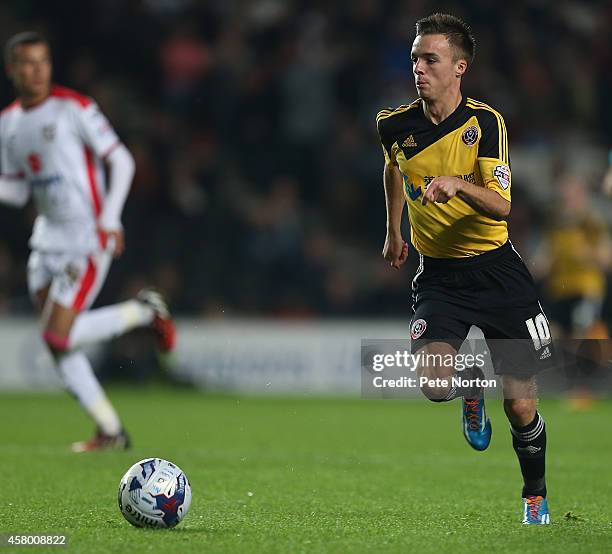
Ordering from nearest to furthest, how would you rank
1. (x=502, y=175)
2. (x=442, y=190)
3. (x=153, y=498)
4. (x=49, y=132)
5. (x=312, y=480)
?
(x=442, y=190) < (x=153, y=498) < (x=502, y=175) < (x=312, y=480) < (x=49, y=132)

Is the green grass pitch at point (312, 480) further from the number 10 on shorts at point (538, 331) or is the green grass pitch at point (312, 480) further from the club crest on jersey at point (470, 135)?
the club crest on jersey at point (470, 135)

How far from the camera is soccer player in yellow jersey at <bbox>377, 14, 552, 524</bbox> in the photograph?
17.6 ft

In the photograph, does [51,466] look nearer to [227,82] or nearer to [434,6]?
[227,82]

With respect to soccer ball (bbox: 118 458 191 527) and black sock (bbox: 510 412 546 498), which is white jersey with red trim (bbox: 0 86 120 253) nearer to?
soccer ball (bbox: 118 458 191 527)

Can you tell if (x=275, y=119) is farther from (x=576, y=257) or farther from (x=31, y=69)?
(x=31, y=69)

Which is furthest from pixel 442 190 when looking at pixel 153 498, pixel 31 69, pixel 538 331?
pixel 31 69

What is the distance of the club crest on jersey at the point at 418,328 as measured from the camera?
5434 millimetres

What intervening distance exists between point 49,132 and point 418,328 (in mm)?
3743

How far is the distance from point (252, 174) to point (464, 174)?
9574 millimetres

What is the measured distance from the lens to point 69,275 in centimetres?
830

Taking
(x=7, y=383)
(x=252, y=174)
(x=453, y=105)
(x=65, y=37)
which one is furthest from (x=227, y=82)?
(x=453, y=105)

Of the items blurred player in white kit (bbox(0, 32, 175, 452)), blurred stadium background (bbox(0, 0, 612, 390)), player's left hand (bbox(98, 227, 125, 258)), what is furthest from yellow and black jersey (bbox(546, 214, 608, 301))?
player's left hand (bbox(98, 227, 125, 258))

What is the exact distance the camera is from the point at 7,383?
13430 millimetres

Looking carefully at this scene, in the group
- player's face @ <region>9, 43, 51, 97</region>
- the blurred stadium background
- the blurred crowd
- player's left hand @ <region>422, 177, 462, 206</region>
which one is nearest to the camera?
player's left hand @ <region>422, 177, 462, 206</region>
